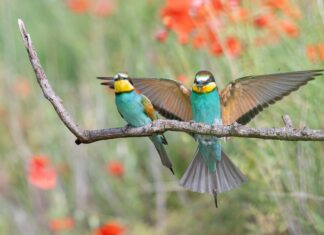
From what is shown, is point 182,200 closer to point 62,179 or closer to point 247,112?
point 62,179

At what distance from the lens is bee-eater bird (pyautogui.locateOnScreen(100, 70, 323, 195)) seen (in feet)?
8.77

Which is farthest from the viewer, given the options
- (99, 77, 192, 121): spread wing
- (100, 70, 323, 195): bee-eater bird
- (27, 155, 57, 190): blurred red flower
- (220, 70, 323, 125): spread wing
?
(27, 155, 57, 190): blurred red flower

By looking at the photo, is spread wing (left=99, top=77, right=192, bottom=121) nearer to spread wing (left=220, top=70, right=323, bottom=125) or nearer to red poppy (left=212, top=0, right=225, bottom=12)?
spread wing (left=220, top=70, right=323, bottom=125)

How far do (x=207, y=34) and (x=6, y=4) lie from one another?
227 cm

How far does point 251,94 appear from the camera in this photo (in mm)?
2709

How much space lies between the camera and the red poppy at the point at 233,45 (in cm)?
327

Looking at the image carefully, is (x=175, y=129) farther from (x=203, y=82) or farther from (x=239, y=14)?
(x=239, y=14)

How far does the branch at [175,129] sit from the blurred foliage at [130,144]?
3.11 feet

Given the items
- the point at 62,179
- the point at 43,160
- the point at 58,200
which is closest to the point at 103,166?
the point at 62,179

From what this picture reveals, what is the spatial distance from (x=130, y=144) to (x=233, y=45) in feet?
5.20

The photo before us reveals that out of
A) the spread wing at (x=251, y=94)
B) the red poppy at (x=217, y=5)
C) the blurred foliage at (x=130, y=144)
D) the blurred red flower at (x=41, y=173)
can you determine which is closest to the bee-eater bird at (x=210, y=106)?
the spread wing at (x=251, y=94)

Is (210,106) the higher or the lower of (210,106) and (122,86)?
the lower

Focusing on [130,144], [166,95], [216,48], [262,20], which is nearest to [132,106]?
[166,95]

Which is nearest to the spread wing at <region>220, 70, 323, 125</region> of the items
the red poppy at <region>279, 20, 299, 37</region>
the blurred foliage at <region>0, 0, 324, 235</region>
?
the blurred foliage at <region>0, 0, 324, 235</region>
